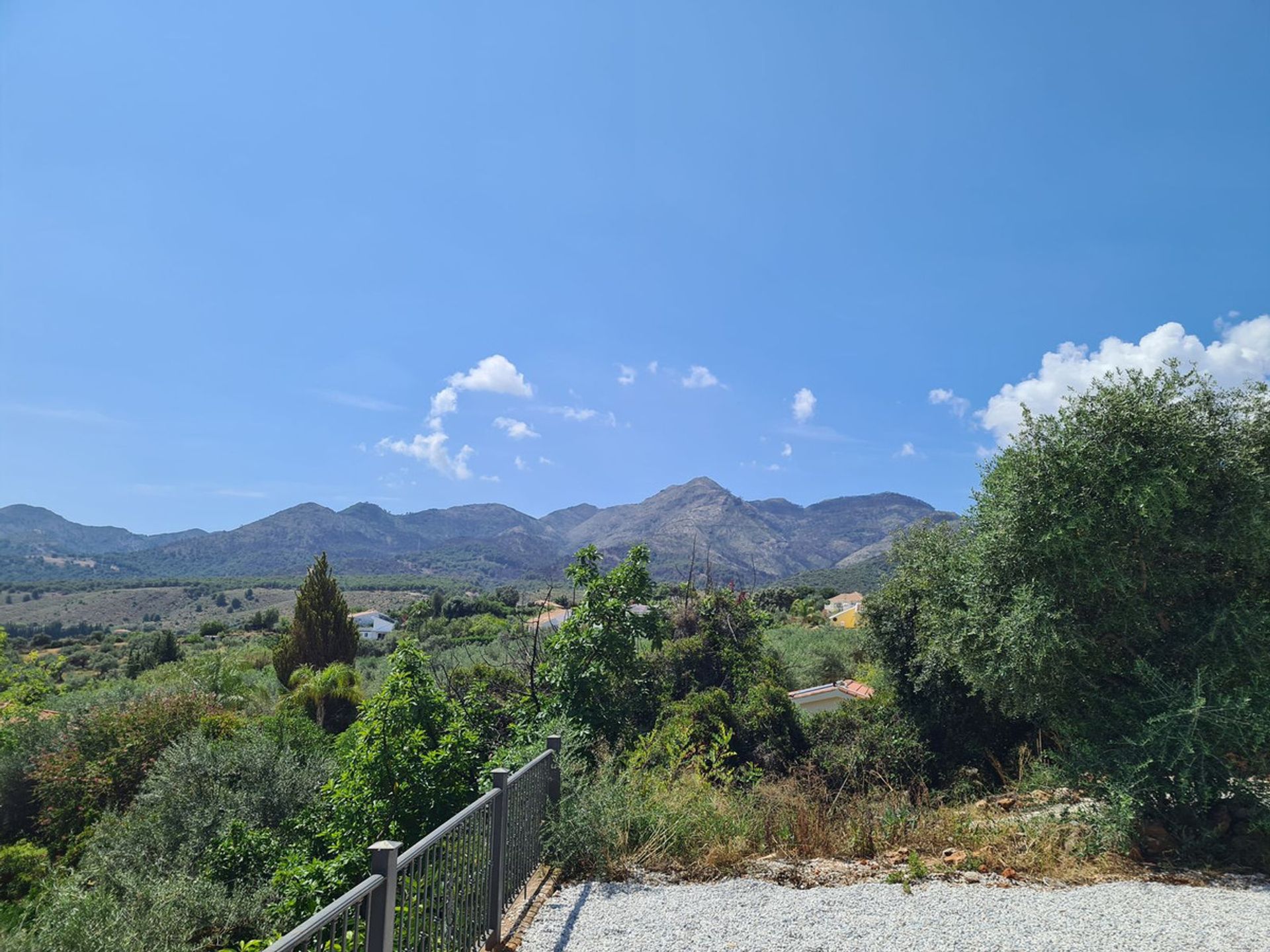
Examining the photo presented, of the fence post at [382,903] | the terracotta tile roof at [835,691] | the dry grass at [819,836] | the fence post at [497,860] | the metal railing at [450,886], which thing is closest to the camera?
the metal railing at [450,886]

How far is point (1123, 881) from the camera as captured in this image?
18.5ft

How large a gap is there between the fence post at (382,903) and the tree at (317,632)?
2132cm

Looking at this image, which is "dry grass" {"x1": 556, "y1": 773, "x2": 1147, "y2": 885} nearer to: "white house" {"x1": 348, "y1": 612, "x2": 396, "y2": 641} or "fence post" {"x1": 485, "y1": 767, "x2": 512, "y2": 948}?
"fence post" {"x1": 485, "y1": 767, "x2": 512, "y2": 948}

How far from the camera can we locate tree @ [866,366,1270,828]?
640 cm

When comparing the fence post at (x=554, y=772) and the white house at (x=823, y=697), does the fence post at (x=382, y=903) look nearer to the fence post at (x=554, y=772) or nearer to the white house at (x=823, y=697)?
the fence post at (x=554, y=772)

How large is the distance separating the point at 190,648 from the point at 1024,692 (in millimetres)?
42937

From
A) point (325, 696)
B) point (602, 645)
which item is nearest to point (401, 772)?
point (602, 645)

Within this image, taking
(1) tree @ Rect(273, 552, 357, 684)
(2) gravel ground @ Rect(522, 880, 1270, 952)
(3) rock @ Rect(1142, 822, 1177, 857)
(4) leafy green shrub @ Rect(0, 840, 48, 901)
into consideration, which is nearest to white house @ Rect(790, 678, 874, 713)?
(3) rock @ Rect(1142, 822, 1177, 857)

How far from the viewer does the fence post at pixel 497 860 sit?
4.80m

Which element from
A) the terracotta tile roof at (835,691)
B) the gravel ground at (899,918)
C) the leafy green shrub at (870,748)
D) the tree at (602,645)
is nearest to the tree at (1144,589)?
the gravel ground at (899,918)

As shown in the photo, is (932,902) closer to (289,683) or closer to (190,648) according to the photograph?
(289,683)

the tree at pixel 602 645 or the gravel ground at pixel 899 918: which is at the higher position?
the tree at pixel 602 645

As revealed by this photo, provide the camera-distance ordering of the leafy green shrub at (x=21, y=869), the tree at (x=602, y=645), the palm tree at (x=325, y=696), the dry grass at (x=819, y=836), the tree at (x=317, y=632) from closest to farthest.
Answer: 1. the dry grass at (x=819, y=836)
2. the leafy green shrub at (x=21, y=869)
3. the tree at (x=602, y=645)
4. the palm tree at (x=325, y=696)
5. the tree at (x=317, y=632)

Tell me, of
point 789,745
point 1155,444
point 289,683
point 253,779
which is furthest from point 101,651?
point 1155,444
